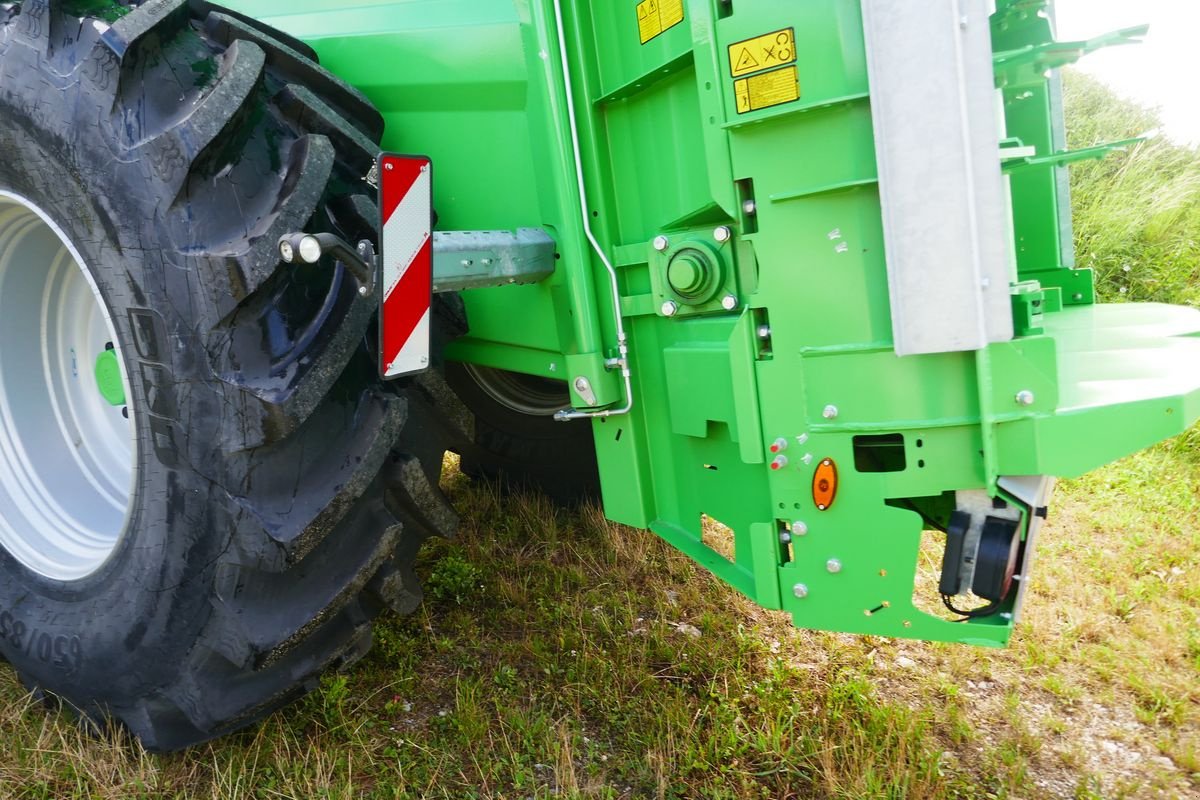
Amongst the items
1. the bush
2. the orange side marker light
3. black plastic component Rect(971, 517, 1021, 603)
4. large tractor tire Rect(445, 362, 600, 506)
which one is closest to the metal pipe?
the orange side marker light

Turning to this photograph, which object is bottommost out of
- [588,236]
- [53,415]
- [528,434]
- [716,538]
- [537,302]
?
[716,538]

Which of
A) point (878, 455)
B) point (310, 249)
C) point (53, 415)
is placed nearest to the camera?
point (310, 249)

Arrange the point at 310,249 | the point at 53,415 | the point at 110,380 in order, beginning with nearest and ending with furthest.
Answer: the point at 310,249 → the point at 110,380 → the point at 53,415

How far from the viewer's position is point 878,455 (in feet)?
5.90

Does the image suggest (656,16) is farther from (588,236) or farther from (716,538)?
(716,538)

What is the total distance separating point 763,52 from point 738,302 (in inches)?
17.6

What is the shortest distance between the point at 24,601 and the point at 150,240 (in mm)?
1039

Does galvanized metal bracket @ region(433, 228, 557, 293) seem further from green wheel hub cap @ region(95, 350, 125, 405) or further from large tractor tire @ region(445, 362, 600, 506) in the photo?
large tractor tire @ region(445, 362, 600, 506)

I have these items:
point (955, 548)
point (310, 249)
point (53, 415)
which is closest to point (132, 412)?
point (310, 249)

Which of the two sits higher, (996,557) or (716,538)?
(996,557)

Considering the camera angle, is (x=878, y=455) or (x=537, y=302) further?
(x=537, y=302)

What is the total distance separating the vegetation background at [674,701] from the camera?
2008 millimetres

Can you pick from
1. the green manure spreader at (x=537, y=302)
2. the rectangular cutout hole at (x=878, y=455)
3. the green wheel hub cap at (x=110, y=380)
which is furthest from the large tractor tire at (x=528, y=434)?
the rectangular cutout hole at (x=878, y=455)

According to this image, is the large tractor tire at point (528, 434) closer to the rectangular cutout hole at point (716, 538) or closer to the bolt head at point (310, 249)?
the rectangular cutout hole at point (716, 538)
